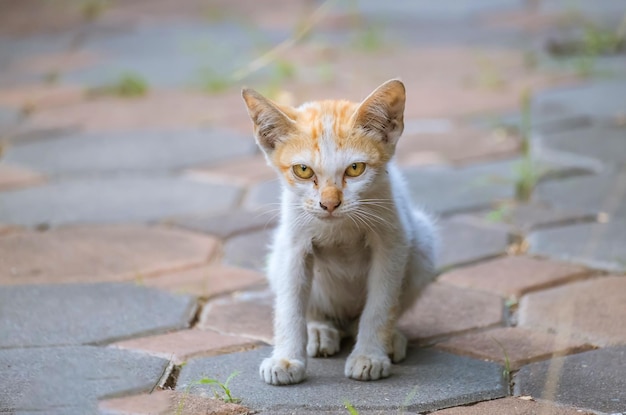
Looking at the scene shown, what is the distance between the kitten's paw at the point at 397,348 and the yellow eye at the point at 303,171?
58 centimetres

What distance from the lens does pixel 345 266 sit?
3174 mm

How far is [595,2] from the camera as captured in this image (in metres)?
8.86

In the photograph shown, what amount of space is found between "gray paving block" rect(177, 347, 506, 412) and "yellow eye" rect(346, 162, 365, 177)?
599 millimetres

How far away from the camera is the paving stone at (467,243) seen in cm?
406

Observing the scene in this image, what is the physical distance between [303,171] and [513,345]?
89 cm

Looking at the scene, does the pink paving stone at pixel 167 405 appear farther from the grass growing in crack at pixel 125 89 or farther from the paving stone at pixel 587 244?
the grass growing in crack at pixel 125 89

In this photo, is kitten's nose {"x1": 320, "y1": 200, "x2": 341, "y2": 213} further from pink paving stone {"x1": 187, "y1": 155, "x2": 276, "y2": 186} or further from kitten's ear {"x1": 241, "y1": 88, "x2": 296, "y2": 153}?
pink paving stone {"x1": 187, "y1": 155, "x2": 276, "y2": 186}

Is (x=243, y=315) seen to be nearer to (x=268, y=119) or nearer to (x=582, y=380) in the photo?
(x=268, y=119)

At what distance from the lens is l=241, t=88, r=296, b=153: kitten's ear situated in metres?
3.02

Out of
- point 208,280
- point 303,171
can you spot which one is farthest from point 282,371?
point 208,280

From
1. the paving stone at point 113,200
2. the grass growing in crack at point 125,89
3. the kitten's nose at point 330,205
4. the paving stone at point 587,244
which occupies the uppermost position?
the grass growing in crack at point 125,89

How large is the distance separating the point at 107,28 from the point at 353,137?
6095 mm

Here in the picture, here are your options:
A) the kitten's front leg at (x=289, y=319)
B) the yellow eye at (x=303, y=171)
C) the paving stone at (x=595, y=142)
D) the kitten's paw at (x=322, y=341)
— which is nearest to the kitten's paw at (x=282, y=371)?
the kitten's front leg at (x=289, y=319)

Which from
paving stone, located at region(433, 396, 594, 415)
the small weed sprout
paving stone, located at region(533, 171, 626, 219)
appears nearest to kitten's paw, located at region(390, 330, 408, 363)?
paving stone, located at region(433, 396, 594, 415)
